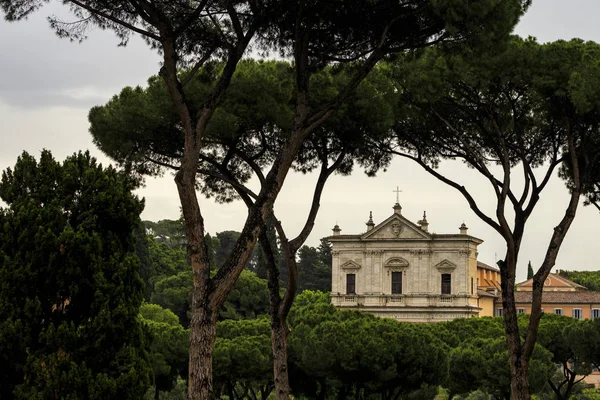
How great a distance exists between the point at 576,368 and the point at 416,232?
25614 millimetres

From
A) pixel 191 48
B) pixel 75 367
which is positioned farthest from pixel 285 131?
pixel 75 367

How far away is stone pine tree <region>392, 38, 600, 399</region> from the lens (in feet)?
44.5

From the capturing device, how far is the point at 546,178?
→ 1445 cm

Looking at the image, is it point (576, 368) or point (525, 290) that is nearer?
point (576, 368)

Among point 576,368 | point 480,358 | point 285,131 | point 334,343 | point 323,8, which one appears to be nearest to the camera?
point 323,8

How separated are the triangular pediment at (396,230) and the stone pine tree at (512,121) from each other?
33.3 meters

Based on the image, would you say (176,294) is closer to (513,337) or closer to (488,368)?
(488,368)

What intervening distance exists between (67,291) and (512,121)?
7.40m

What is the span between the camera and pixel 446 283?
4841cm

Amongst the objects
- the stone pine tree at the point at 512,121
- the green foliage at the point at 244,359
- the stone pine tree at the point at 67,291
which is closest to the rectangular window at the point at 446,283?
the green foliage at the point at 244,359

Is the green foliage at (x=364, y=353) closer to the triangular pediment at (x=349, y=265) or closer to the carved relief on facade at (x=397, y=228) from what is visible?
the carved relief on facade at (x=397, y=228)

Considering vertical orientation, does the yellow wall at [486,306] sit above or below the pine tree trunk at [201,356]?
above

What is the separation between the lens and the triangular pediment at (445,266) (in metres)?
48.3

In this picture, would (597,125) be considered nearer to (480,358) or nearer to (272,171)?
(272,171)
